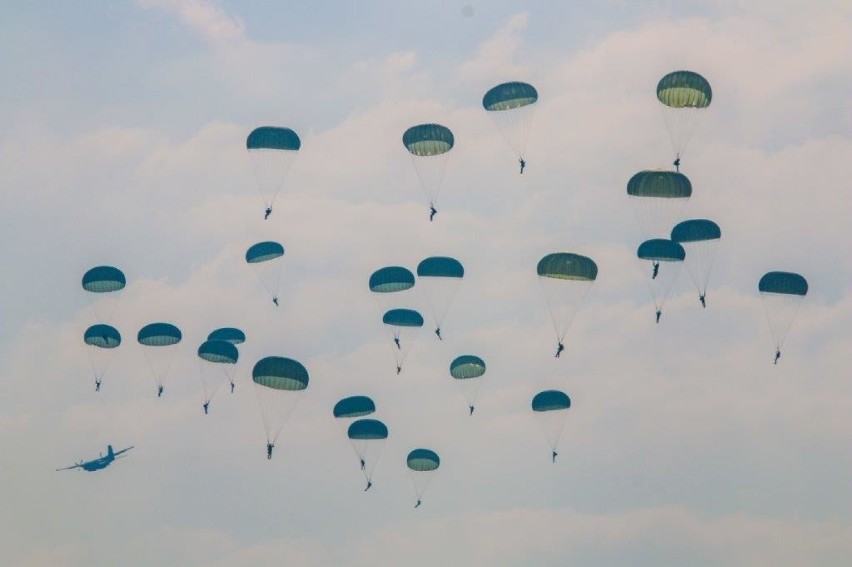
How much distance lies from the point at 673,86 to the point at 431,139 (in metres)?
15.8

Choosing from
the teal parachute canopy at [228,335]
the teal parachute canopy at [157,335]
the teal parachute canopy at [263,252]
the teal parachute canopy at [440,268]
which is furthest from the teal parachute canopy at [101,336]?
the teal parachute canopy at [440,268]

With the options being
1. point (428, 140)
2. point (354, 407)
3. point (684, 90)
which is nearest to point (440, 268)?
point (428, 140)

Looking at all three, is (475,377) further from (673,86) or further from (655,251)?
(673,86)

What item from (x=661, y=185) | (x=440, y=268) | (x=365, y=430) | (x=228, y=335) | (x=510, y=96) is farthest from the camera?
(x=228, y=335)

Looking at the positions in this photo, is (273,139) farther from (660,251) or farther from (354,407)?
(660,251)

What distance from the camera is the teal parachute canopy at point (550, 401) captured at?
373 feet

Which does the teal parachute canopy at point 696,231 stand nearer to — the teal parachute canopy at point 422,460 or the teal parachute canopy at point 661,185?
the teal parachute canopy at point 661,185

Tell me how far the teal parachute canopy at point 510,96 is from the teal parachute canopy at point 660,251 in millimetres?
11901

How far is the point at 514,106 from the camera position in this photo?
11012cm

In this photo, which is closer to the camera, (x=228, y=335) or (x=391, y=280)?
(x=391, y=280)

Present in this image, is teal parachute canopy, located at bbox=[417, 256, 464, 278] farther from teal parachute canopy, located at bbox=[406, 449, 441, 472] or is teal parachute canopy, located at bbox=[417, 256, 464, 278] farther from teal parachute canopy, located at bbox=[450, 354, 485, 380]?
teal parachute canopy, located at bbox=[406, 449, 441, 472]

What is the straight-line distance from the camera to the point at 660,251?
360ft

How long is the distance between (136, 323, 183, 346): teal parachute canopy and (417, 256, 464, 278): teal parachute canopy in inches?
714

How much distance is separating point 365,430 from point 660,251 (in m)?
23.4
